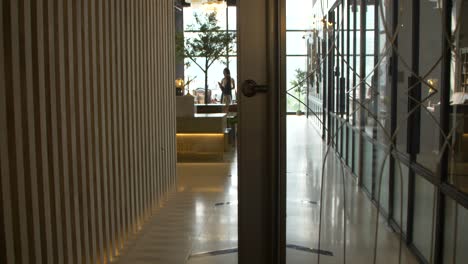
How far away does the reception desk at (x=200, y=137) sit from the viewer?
8.08 meters

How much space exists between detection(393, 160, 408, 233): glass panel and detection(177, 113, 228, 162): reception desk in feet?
20.1

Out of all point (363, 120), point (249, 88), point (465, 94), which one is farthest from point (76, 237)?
point (465, 94)

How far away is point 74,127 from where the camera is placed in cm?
287

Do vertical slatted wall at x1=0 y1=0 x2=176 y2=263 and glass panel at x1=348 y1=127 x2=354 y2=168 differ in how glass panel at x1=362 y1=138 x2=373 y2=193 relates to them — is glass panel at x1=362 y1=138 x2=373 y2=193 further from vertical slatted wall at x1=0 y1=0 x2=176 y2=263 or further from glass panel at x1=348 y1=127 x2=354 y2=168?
vertical slatted wall at x1=0 y1=0 x2=176 y2=263

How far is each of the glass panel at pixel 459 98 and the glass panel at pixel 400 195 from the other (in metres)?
0.18

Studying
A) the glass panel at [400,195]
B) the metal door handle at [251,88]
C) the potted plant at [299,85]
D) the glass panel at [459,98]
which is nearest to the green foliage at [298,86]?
the potted plant at [299,85]

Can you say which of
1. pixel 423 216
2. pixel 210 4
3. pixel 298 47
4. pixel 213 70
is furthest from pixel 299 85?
pixel 213 70

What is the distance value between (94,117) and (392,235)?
204cm

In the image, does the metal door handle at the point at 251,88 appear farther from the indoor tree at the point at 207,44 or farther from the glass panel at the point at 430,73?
the indoor tree at the point at 207,44

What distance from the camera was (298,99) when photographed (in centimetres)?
218

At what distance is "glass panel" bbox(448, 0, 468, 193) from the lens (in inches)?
63.7

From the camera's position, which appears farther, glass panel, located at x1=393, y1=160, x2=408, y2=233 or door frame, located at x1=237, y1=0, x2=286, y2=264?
door frame, located at x1=237, y1=0, x2=286, y2=264

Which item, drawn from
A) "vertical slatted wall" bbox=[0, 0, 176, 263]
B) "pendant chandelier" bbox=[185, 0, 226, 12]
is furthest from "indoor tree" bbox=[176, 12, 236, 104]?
"vertical slatted wall" bbox=[0, 0, 176, 263]

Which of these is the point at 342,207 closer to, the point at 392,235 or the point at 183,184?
the point at 392,235
